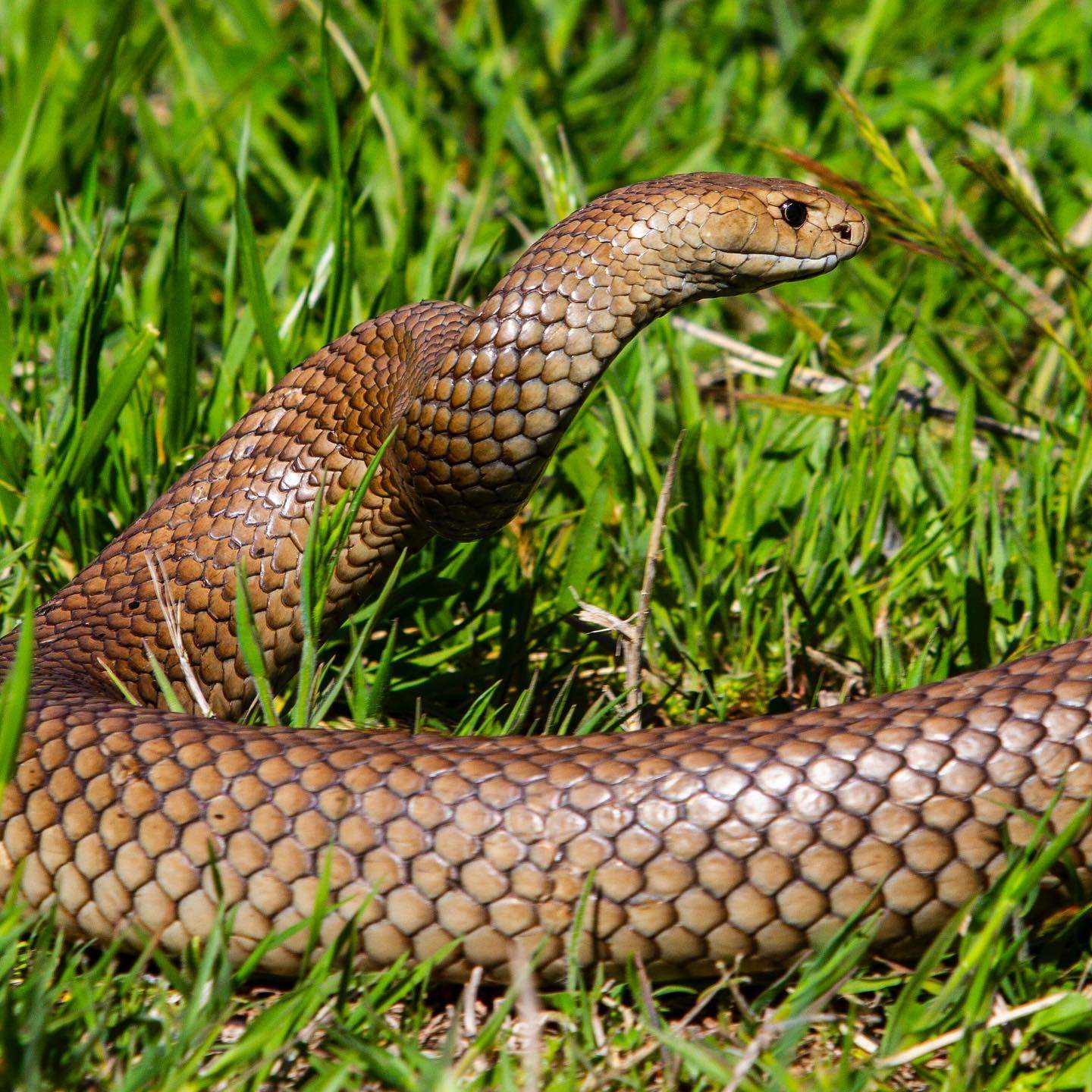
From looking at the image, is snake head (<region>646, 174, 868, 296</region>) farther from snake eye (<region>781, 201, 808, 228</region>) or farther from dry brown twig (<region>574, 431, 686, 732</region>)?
dry brown twig (<region>574, 431, 686, 732</region>)

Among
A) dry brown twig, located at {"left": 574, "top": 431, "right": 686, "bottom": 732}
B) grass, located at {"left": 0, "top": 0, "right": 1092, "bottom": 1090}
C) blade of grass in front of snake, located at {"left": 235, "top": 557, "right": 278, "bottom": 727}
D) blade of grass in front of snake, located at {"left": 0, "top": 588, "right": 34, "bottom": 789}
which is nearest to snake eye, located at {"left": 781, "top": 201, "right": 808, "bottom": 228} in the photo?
dry brown twig, located at {"left": 574, "top": 431, "right": 686, "bottom": 732}

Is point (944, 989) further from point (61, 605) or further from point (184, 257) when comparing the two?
point (184, 257)

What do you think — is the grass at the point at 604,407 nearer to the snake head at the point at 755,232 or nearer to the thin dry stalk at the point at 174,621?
the thin dry stalk at the point at 174,621

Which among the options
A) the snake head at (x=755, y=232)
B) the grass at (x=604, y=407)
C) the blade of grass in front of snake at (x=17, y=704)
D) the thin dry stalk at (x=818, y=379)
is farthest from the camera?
the thin dry stalk at (x=818, y=379)

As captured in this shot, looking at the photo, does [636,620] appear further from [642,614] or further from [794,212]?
[794,212]

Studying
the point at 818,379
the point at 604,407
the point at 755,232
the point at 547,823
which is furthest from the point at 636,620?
the point at 818,379

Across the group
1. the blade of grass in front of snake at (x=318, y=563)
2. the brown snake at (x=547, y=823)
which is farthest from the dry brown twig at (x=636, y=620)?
the blade of grass in front of snake at (x=318, y=563)

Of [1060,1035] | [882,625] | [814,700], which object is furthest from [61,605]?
[1060,1035]

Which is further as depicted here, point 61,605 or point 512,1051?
point 61,605
